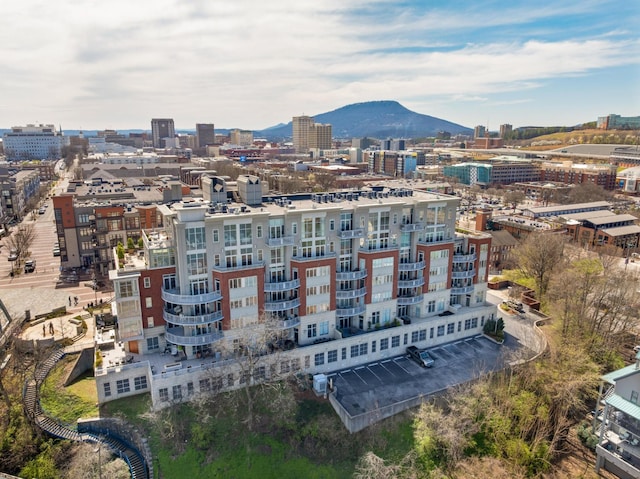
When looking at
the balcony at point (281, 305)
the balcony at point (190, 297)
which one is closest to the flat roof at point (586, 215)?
the balcony at point (281, 305)

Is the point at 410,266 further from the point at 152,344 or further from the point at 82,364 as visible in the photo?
the point at 82,364

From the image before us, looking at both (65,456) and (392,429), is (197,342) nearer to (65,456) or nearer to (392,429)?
(65,456)

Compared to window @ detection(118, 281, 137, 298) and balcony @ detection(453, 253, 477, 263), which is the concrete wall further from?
balcony @ detection(453, 253, 477, 263)

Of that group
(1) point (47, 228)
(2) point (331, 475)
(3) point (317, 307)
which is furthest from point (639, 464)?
(1) point (47, 228)

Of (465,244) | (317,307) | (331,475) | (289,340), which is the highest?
(465,244)

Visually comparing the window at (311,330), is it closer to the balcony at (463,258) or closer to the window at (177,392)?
the window at (177,392)

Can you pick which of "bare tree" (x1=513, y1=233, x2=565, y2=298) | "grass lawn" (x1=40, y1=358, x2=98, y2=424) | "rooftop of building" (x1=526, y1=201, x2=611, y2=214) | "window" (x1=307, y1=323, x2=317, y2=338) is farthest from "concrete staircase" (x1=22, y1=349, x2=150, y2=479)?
"rooftop of building" (x1=526, y1=201, x2=611, y2=214)
